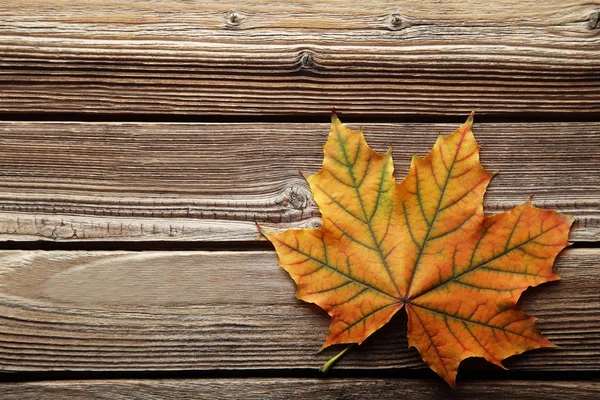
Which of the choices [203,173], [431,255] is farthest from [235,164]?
[431,255]

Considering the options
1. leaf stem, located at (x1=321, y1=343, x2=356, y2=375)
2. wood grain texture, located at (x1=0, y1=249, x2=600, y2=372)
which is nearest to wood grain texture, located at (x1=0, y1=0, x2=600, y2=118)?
wood grain texture, located at (x1=0, y1=249, x2=600, y2=372)

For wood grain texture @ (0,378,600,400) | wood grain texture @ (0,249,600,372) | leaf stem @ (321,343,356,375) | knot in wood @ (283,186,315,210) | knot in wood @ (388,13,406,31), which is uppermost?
knot in wood @ (388,13,406,31)

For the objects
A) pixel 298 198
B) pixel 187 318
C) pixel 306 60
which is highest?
pixel 306 60

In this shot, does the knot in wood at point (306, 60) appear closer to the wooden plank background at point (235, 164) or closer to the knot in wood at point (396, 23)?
the wooden plank background at point (235, 164)

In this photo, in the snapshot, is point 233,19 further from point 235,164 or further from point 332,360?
point 332,360

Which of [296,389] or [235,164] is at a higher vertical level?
[235,164]

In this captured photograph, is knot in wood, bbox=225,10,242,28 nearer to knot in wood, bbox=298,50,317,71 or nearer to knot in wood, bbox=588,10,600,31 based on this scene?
knot in wood, bbox=298,50,317,71

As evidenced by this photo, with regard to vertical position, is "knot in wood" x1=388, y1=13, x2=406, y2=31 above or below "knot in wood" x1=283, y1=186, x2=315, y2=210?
above
